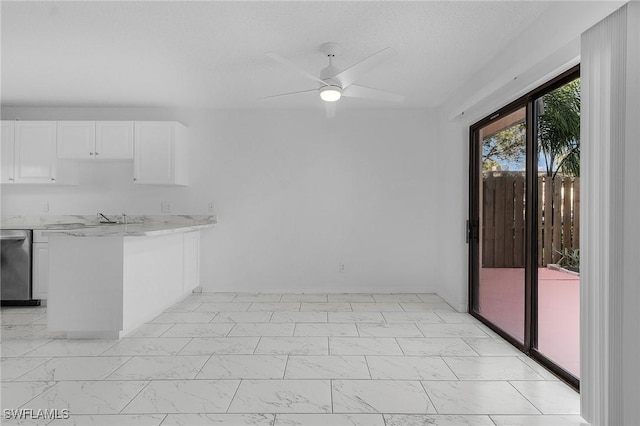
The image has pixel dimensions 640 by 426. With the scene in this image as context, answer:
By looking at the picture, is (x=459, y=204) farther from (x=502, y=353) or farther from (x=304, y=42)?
(x=304, y=42)

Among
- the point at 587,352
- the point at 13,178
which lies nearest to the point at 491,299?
the point at 587,352

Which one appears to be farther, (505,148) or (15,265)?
(15,265)

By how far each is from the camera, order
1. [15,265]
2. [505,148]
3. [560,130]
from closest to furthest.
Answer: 1. [560,130]
2. [505,148]
3. [15,265]

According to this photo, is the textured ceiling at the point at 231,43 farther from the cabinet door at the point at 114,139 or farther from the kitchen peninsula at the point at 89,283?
the kitchen peninsula at the point at 89,283

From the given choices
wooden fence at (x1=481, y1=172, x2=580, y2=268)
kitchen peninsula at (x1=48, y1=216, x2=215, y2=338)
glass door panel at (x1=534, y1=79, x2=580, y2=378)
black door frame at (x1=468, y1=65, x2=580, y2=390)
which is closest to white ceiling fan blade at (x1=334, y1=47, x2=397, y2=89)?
black door frame at (x1=468, y1=65, x2=580, y2=390)

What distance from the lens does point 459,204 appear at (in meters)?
4.17

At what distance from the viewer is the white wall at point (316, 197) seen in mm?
4953

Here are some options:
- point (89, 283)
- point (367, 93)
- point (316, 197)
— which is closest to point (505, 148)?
point (367, 93)

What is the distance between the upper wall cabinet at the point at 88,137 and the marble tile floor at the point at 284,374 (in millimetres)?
1998

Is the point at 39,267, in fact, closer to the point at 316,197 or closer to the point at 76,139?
the point at 76,139

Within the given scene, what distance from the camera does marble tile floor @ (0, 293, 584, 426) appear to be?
2002 millimetres

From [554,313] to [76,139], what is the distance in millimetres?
5396

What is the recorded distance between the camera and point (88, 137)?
4520mm

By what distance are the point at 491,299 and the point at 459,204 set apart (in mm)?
1087
